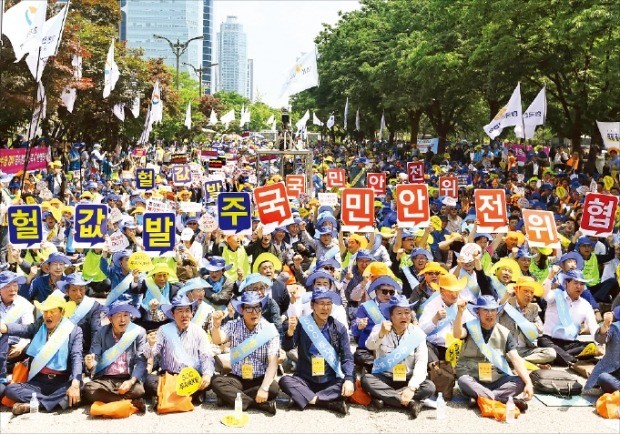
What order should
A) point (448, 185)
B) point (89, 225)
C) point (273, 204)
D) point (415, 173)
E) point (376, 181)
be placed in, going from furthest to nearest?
point (415, 173) → point (376, 181) → point (448, 185) → point (89, 225) → point (273, 204)

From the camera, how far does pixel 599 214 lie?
1120 cm

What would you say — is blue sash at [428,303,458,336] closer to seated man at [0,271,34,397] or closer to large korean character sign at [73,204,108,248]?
seated man at [0,271,34,397]

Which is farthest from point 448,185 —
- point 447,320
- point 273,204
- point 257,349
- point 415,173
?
point 257,349

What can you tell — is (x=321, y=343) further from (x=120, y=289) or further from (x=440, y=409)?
(x=120, y=289)

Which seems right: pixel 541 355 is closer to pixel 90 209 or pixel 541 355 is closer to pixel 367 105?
pixel 90 209

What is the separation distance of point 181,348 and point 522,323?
3.73 meters

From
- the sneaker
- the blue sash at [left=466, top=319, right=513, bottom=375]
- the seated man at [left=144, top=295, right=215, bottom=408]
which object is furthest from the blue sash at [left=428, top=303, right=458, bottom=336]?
the sneaker

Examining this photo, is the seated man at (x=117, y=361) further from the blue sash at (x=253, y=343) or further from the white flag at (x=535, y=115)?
the white flag at (x=535, y=115)

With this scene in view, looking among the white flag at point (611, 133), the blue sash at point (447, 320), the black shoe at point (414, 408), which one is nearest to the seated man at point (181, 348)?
the black shoe at point (414, 408)

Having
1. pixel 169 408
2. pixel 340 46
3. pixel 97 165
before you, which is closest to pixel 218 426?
pixel 169 408

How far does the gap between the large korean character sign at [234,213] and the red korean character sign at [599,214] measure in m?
5.07

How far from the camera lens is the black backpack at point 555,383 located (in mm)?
7998

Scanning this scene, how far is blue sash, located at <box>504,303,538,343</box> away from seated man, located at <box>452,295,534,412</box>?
58 centimetres

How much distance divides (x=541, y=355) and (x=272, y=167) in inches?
802
